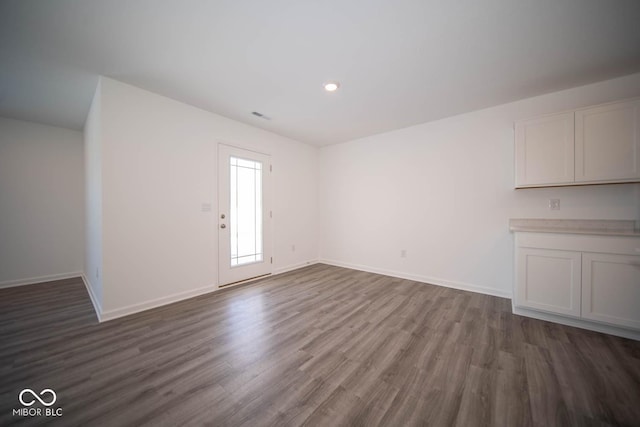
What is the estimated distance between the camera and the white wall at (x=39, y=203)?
3.56m

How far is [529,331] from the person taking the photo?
2.22 meters

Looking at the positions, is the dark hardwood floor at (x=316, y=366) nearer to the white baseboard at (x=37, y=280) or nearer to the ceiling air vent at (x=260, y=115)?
the white baseboard at (x=37, y=280)

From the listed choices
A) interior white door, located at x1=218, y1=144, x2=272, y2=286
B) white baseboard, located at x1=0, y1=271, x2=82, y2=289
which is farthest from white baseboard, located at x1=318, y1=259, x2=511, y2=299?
white baseboard, located at x1=0, y1=271, x2=82, y2=289

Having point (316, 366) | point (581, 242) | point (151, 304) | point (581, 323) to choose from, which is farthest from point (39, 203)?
point (581, 323)

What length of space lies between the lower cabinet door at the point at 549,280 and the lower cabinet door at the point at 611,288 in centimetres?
6

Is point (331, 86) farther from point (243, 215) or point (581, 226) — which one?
point (581, 226)

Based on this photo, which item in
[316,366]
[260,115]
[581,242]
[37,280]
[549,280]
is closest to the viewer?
[316,366]

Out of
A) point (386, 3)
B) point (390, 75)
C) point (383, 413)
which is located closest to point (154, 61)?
point (386, 3)

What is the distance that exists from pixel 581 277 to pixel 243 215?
4238 mm

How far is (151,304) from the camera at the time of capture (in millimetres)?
2740

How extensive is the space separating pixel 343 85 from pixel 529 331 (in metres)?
3.23

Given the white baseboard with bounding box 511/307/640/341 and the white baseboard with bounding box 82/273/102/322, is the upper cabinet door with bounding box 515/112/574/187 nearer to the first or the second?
the white baseboard with bounding box 511/307/640/341

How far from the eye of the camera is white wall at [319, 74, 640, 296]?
2.66 meters

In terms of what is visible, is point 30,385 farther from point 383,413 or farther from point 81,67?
point 81,67
